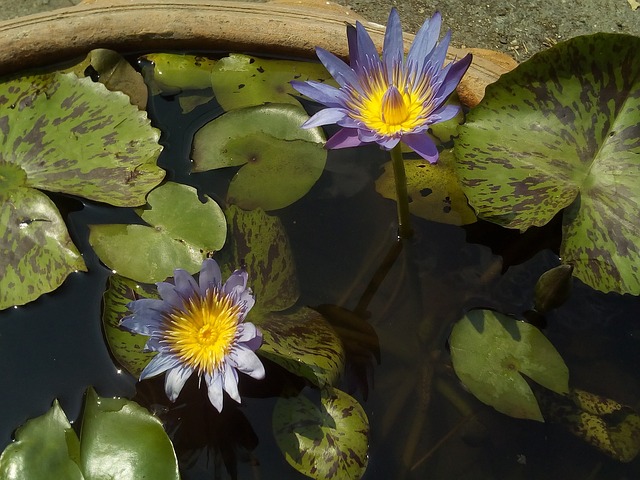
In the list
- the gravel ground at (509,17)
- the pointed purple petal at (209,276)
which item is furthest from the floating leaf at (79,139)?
the gravel ground at (509,17)

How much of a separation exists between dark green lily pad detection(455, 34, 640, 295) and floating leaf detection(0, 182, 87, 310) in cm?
85

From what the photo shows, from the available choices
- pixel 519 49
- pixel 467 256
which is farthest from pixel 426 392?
pixel 519 49

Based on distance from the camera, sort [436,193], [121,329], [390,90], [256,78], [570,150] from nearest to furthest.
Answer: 1. [390,90]
2. [121,329]
3. [570,150]
4. [436,193]
5. [256,78]

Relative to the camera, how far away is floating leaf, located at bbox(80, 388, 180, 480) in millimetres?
1204

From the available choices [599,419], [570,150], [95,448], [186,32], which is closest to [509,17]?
[570,150]

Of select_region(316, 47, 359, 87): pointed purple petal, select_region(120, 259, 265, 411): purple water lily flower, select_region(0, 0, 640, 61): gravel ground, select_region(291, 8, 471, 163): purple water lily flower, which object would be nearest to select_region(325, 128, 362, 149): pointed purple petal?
select_region(291, 8, 471, 163): purple water lily flower

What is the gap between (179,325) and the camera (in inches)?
46.7

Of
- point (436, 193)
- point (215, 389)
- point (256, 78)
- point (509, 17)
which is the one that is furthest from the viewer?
point (509, 17)

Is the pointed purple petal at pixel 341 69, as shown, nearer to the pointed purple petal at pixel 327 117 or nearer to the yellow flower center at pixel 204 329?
the pointed purple petal at pixel 327 117

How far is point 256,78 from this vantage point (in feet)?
5.72

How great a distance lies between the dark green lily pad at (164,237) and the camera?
1.43m

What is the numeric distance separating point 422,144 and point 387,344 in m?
0.46

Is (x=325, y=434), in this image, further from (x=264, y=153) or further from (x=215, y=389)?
(x=264, y=153)

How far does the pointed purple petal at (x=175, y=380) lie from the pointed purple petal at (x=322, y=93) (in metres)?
0.53
